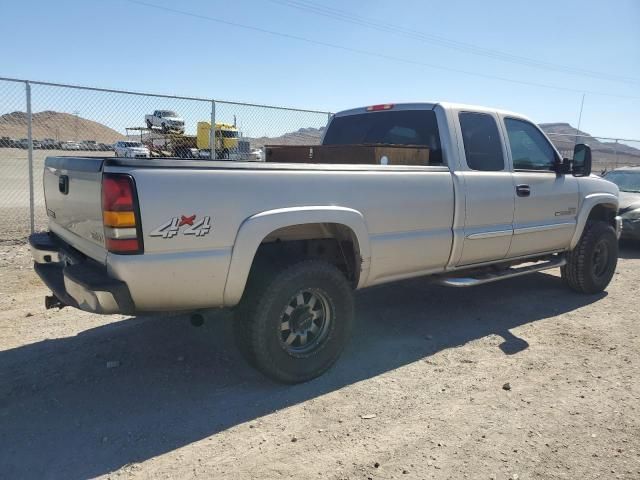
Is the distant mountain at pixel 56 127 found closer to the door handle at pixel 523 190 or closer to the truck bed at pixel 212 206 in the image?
the truck bed at pixel 212 206

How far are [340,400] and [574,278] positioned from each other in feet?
→ 12.5

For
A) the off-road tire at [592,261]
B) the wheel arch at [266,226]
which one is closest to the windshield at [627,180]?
the off-road tire at [592,261]

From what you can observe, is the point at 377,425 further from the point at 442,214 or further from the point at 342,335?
the point at 442,214

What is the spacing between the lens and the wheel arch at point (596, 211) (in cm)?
565

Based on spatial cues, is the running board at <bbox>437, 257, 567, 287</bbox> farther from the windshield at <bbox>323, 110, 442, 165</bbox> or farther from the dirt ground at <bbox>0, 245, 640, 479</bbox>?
the windshield at <bbox>323, 110, 442, 165</bbox>

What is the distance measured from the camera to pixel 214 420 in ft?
10.3

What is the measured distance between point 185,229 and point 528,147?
3813mm

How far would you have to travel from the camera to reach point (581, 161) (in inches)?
217

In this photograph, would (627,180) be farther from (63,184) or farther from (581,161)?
(63,184)

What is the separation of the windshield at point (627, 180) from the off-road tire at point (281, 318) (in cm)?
879

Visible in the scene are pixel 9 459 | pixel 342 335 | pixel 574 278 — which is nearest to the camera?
pixel 9 459

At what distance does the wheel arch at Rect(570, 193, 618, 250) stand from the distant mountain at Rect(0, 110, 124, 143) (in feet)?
24.3

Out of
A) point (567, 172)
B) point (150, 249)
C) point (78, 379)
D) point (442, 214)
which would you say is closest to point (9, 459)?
point (78, 379)

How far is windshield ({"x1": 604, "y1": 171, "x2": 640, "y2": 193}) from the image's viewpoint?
10156mm
